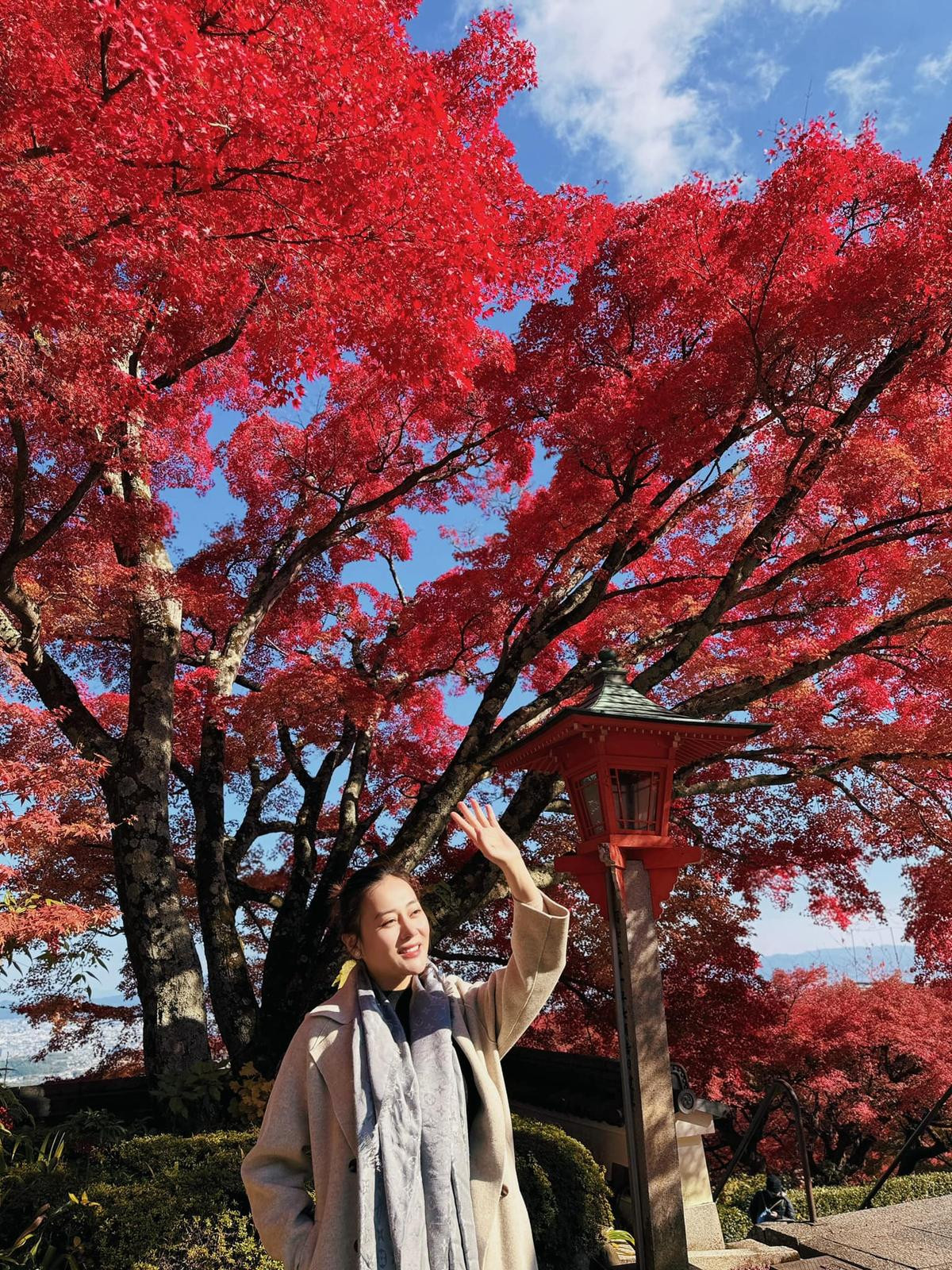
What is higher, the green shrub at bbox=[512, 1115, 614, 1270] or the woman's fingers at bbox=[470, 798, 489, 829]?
the woman's fingers at bbox=[470, 798, 489, 829]

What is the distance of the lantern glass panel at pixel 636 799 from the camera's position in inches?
195

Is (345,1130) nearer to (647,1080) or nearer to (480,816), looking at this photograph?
(480,816)

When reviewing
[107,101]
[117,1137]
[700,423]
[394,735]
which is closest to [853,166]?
[700,423]

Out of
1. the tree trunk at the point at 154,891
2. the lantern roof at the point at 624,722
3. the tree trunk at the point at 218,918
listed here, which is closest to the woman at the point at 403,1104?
the lantern roof at the point at 624,722

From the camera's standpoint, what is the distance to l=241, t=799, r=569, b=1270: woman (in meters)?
1.77

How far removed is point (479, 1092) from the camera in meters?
1.99

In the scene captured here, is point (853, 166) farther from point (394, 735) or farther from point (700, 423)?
point (394, 735)

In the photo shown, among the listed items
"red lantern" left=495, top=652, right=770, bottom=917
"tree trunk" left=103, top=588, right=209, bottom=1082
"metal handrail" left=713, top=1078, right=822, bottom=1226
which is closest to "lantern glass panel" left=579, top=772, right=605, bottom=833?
"red lantern" left=495, top=652, right=770, bottom=917

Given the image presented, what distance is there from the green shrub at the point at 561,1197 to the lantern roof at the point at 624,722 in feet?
7.83

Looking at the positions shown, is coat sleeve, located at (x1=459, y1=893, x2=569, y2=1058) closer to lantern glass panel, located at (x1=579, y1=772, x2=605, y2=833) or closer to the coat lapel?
the coat lapel

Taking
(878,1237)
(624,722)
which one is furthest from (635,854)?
(878,1237)

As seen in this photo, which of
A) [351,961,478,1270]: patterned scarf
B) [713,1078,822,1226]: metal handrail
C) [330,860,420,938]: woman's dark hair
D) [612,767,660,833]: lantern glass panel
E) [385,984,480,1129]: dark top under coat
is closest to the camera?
[351,961,478,1270]: patterned scarf

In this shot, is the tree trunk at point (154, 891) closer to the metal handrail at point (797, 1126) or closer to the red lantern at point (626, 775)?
the red lantern at point (626, 775)

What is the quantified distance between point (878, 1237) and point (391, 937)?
5244 millimetres
